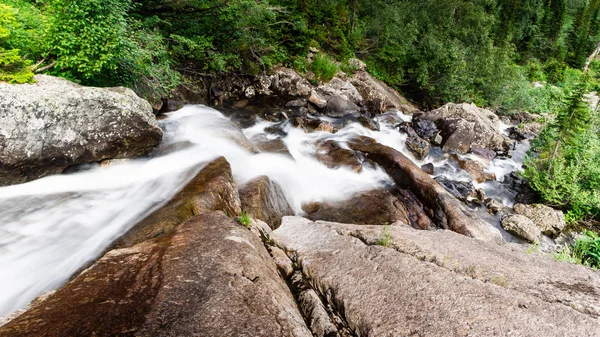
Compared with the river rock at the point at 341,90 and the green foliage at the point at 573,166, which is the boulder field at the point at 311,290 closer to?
the green foliage at the point at 573,166

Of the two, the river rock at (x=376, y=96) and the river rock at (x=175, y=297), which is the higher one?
the river rock at (x=175, y=297)

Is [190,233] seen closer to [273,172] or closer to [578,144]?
[273,172]

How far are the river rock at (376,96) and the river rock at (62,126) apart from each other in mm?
17317

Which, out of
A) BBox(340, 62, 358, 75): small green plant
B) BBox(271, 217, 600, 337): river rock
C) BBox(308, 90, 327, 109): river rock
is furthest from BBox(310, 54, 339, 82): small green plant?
BBox(271, 217, 600, 337): river rock

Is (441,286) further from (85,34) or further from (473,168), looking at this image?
(473,168)

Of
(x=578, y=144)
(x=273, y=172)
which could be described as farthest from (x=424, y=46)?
(x=273, y=172)

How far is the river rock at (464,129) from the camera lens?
16484 mm

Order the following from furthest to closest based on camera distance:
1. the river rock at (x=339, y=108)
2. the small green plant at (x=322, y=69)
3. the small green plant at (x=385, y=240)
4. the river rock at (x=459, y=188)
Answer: the small green plant at (x=322, y=69) < the river rock at (x=339, y=108) < the river rock at (x=459, y=188) < the small green plant at (x=385, y=240)

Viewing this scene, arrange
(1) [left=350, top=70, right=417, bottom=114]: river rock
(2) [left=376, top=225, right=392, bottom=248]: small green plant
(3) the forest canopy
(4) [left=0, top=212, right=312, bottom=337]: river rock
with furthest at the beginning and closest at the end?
(1) [left=350, top=70, right=417, bottom=114]: river rock → (3) the forest canopy → (2) [left=376, top=225, right=392, bottom=248]: small green plant → (4) [left=0, top=212, right=312, bottom=337]: river rock

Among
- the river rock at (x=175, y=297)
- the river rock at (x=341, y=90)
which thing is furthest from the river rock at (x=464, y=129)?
the river rock at (x=175, y=297)

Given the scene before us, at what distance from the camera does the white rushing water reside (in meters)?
4.57

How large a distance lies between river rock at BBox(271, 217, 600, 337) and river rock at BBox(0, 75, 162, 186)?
5.44 m

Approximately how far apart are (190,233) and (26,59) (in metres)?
6.61

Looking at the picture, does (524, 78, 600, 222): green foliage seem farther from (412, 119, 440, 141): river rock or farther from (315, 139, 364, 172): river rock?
(315, 139, 364, 172): river rock
